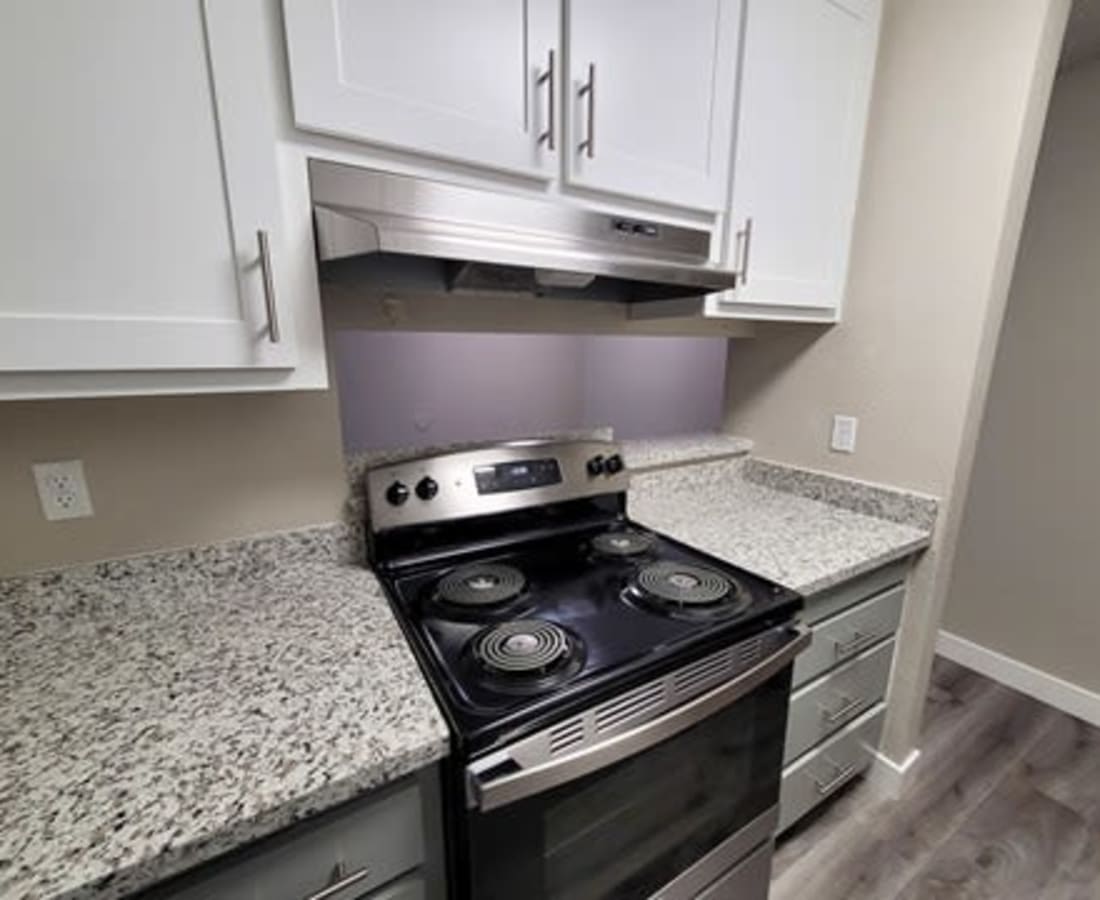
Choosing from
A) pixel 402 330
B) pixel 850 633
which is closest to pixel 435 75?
pixel 402 330

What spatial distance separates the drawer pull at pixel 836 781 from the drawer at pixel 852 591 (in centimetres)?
52

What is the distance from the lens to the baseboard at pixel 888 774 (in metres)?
1.63

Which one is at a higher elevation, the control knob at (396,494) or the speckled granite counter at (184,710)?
the control knob at (396,494)

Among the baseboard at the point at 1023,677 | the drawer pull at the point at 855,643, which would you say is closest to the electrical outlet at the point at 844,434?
the drawer pull at the point at 855,643

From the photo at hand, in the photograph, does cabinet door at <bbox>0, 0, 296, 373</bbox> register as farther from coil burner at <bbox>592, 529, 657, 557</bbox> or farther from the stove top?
coil burner at <bbox>592, 529, 657, 557</bbox>

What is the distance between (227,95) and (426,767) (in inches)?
37.3

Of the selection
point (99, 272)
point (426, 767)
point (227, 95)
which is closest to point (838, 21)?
point (227, 95)

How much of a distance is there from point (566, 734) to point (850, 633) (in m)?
0.95

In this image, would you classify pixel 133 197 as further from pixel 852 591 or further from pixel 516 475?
pixel 852 591

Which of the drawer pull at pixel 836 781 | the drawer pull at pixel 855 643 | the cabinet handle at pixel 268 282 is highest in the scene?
the cabinet handle at pixel 268 282

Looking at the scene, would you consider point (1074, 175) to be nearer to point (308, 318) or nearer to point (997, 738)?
point (997, 738)

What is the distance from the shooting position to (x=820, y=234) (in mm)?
1448

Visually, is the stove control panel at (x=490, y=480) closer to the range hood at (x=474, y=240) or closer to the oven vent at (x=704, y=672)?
the range hood at (x=474, y=240)

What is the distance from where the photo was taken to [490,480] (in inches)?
50.3
